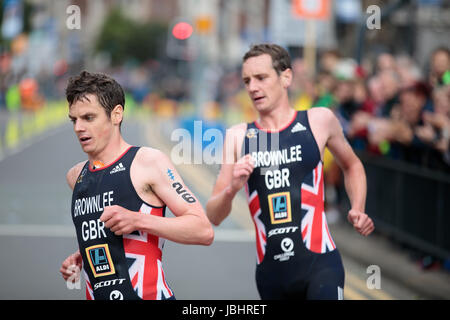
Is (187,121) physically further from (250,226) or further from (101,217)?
(101,217)

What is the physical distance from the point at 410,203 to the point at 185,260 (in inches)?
108

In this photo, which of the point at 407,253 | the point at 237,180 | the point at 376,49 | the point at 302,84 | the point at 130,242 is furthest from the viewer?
the point at 376,49

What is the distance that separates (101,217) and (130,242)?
1.19 ft

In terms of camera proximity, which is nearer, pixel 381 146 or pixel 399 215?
pixel 399 215

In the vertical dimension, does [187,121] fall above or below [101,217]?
below

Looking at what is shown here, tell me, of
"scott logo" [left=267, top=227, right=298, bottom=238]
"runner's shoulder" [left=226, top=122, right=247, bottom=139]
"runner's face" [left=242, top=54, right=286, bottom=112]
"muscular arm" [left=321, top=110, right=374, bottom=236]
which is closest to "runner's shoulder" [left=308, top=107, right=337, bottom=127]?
"muscular arm" [left=321, top=110, right=374, bottom=236]

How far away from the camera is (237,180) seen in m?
4.66

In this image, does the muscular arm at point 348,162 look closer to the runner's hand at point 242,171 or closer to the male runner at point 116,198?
the runner's hand at point 242,171

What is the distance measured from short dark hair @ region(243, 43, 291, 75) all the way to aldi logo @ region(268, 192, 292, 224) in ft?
2.49

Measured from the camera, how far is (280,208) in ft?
16.5

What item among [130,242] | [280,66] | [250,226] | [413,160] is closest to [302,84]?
[250,226]

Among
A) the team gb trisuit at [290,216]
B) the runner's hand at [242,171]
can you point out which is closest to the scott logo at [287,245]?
the team gb trisuit at [290,216]

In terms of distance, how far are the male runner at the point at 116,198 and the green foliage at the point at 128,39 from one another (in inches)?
3884

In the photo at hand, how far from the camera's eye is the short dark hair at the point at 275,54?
514cm
